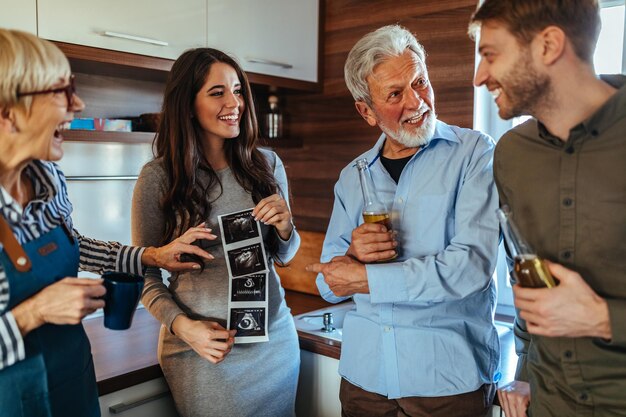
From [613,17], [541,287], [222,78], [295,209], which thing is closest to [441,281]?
[541,287]

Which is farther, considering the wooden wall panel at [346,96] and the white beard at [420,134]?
the wooden wall panel at [346,96]

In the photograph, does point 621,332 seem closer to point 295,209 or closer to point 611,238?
point 611,238

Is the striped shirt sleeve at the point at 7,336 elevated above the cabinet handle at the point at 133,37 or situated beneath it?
situated beneath

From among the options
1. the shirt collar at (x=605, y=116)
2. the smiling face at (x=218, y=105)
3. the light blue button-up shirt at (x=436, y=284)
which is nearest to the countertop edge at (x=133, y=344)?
the light blue button-up shirt at (x=436, y=284)

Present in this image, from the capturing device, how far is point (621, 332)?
88 cm

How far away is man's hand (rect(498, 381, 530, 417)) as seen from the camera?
1.16 metres

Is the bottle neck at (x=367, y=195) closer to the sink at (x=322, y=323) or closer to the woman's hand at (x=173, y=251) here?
the woman's hand at (x=173, y=251)

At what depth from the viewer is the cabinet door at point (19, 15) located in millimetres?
1565

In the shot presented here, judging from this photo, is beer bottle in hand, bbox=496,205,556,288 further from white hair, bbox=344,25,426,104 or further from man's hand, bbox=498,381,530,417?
white hair, bbox=344,25,426,104

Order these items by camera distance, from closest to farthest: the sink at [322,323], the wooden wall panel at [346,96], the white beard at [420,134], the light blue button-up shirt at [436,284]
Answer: the light blue button-up shirt at [436,284] → the white beard at [420,134] → the sink at [322,323] → the wooden wall panel at [346,96]

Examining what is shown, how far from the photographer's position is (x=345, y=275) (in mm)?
1320

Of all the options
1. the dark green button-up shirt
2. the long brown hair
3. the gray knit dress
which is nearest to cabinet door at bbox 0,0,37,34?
the long brown hair

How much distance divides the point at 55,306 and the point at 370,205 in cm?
70

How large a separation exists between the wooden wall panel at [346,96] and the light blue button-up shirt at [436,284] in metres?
0.70
